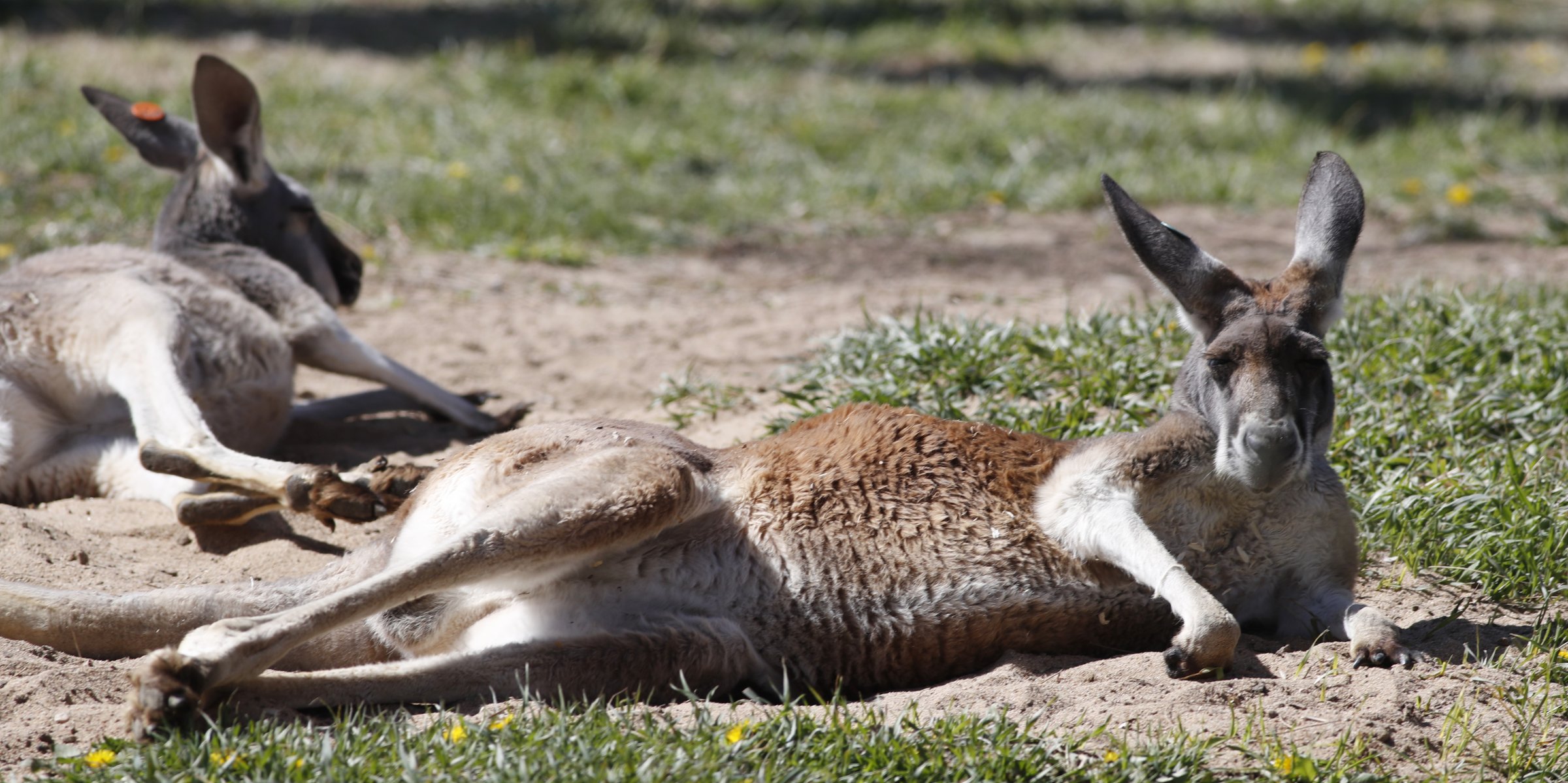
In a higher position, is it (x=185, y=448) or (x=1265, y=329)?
(x=1265, y=329)

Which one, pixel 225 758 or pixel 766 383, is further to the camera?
pixel 766 383

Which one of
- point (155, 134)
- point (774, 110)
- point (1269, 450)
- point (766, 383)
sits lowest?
point (766, 383)

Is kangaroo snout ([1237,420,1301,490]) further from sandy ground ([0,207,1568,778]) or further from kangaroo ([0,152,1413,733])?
sandy ground ([0,207,1568,778])

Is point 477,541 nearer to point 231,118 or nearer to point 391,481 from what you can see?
point 391,481

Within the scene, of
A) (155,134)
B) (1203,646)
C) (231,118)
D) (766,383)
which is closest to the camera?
(1203,646)

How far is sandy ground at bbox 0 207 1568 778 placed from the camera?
285cm

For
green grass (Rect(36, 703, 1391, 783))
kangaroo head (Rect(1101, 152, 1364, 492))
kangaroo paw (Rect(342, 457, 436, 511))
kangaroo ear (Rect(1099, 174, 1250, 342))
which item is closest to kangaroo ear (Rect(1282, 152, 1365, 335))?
kangaroo head (Rect(1101, 152, 1364, 492))

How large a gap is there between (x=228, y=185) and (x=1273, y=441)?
396cm

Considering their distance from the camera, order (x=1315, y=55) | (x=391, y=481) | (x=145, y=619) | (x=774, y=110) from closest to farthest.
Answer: (x=145, y=619)
(x=391, y=481)
(x=774, y=110)
(x=1315, y=55)

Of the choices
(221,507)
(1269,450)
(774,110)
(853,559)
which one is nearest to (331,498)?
(221,507)

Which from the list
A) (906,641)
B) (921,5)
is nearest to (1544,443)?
(906,641)

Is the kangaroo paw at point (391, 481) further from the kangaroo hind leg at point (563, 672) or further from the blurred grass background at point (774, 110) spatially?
the blurred grass background at point (774, 110)

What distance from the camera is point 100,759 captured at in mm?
2572

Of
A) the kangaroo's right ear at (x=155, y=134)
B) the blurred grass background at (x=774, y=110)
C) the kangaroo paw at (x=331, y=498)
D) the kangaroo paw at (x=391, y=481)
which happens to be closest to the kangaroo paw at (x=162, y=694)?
the kangaroo paw at (x=331, y=498)
